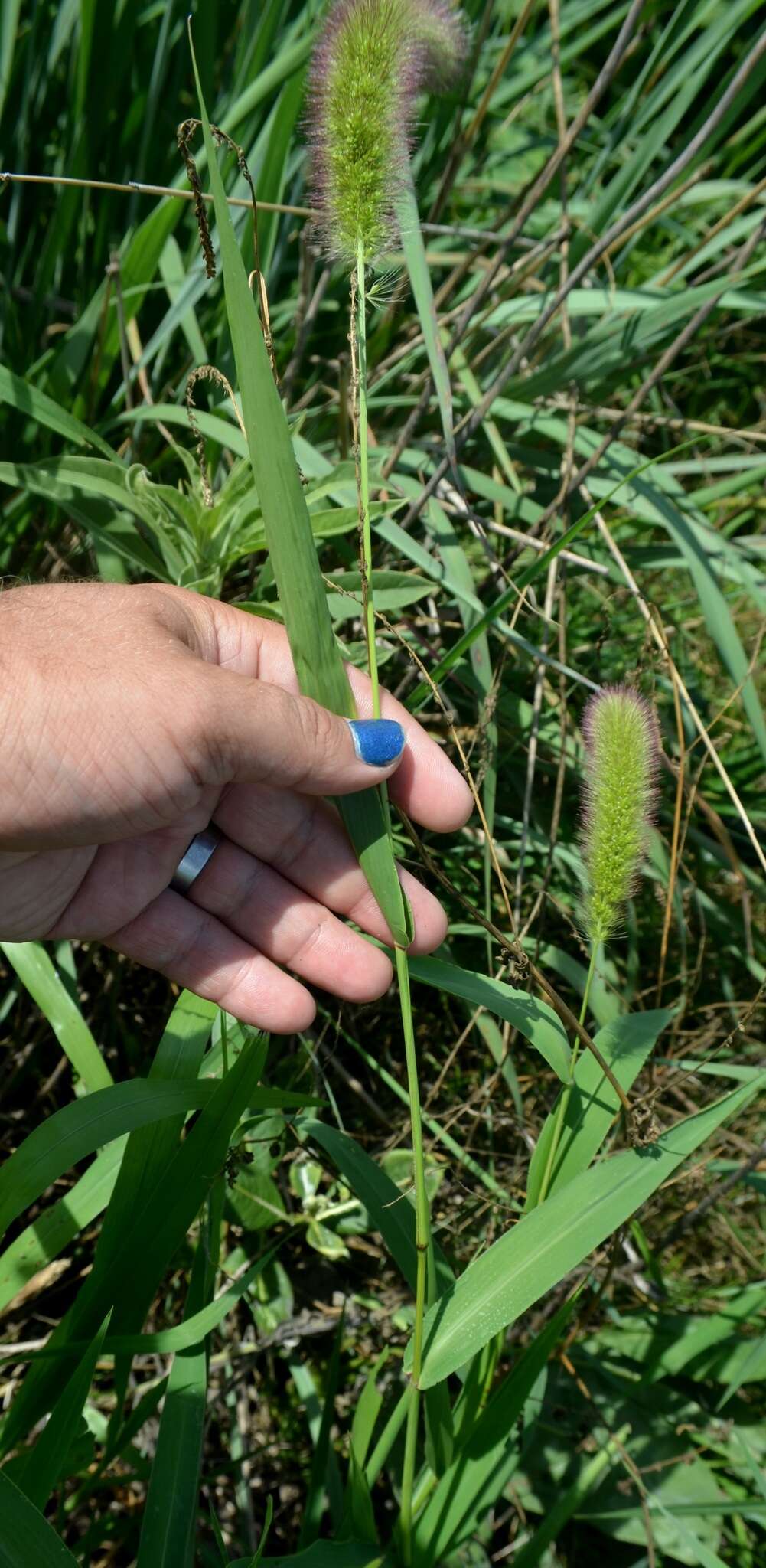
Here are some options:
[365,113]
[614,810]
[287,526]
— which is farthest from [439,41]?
[614,810]

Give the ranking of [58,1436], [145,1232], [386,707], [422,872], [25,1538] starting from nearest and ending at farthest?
[25,1538] → [58,1436] → [145,1232] → [386,707] → [422,872]

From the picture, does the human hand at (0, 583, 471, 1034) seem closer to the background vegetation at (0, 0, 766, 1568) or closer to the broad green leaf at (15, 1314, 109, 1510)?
the background vegetation at (0, 0, 766, 1568)

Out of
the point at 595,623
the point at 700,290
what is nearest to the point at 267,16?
the point at 700,290

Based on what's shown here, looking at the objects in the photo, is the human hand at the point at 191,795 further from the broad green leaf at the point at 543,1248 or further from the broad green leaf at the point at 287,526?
the broad green leaf at the point at 543,1248

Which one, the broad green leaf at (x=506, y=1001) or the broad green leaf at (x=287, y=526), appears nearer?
the broad green leaf at (x=287, y=526)

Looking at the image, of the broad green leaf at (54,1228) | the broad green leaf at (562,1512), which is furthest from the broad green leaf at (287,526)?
the broad green leaf at (562,1512)

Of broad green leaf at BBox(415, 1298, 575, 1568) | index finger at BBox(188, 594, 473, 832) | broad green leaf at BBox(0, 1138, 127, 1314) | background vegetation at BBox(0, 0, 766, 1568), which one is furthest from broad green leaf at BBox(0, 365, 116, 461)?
broad green leaf at BBox(415, 1298, 575, 1568)

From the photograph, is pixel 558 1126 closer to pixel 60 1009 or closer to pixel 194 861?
pixel 194 861
